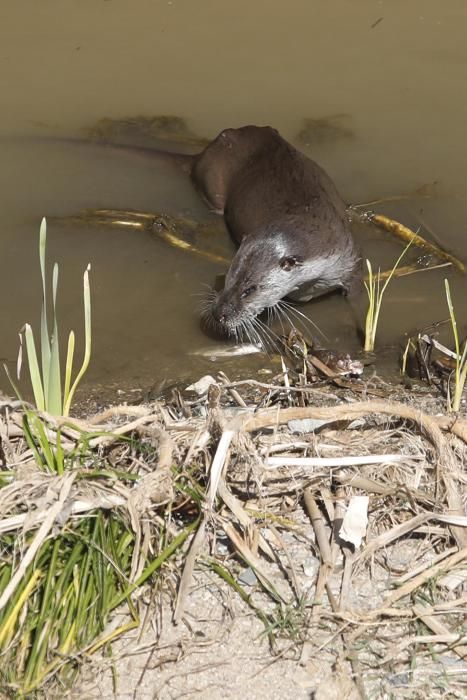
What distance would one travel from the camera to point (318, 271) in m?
3.93

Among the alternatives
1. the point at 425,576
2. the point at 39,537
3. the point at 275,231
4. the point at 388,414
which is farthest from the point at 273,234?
the point at 39,537

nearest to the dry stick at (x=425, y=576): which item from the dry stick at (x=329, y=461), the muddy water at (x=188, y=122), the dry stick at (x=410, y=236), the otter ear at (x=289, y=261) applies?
the dry stick at (x=329, y=461)

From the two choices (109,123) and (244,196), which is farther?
(109,123)

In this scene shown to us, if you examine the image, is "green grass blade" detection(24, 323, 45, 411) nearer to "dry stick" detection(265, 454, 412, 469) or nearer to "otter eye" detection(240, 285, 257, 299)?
"dry stick" detection(265, 454, 412, 469)

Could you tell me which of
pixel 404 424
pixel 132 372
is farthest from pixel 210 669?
pixel 132 372

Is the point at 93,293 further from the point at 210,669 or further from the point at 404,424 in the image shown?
the point at 210,669

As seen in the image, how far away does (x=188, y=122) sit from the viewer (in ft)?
16.0

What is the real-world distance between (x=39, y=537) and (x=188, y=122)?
3.34 m

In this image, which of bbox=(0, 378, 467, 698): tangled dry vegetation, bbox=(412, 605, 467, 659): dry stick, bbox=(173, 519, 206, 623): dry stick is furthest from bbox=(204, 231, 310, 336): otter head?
bbox=(412, 605, 467, 659): dry stick

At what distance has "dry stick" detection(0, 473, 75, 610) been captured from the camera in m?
1.89

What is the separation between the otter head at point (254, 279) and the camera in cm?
371

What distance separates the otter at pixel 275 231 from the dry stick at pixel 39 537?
1.73 metres

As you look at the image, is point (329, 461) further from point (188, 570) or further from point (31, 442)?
point (31, 442)

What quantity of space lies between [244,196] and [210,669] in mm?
2637
